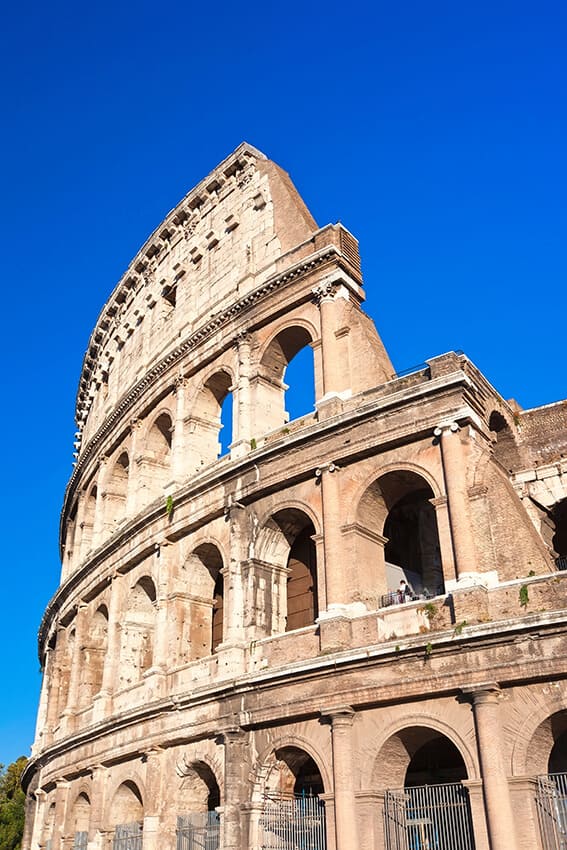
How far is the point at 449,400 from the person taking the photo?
13.3 m

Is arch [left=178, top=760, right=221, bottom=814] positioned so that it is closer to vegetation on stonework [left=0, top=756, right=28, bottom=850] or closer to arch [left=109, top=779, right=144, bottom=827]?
arch [left=109, top=779, right=144, bottom=827]

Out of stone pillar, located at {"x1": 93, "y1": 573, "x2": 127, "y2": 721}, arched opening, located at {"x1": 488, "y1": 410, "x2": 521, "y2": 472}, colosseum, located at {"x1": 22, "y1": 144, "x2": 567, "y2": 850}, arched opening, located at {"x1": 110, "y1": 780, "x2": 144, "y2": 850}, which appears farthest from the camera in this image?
stone pillar, located at {"x1": 93, "y1": 573, "x2": 127, "y2": 721}

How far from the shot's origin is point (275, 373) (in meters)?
17.8

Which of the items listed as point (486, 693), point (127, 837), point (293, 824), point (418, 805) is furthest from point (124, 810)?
point (486, 693)

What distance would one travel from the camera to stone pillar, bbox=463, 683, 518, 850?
10422mm

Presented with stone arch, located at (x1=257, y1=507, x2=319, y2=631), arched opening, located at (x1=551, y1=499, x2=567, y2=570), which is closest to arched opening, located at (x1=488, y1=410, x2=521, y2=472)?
arched opening, located at (x1=551, y1=499, x2=567, y2=570)

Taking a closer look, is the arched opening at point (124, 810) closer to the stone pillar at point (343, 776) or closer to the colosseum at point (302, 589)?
the colosseum at point (302, 589)

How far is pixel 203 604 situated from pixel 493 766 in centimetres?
776

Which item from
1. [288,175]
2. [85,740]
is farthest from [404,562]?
[288,175]

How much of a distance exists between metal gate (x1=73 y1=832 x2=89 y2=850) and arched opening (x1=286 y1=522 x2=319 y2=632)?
7079mm

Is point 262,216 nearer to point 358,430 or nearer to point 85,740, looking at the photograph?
point 358,430

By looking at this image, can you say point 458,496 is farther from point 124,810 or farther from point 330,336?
point 124,810

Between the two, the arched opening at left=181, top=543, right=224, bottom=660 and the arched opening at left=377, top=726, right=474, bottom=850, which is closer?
the arched opening at left=377, top=726, right=474, bottom=850

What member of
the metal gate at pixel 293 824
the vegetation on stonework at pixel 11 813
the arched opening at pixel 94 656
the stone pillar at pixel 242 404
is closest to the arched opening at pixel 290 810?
the metal gate at pixel 293 824
